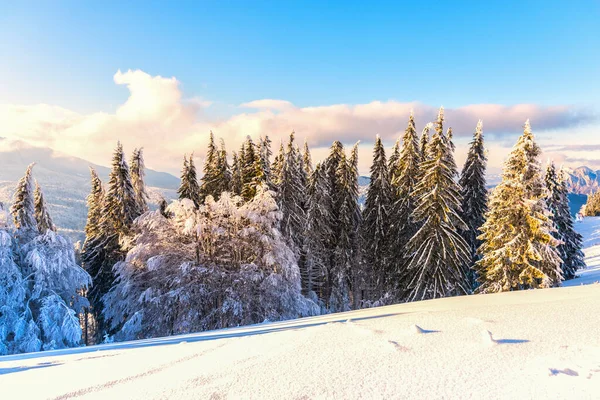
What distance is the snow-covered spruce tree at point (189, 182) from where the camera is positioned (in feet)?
116

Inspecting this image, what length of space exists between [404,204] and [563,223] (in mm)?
20278

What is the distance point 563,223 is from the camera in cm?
3488

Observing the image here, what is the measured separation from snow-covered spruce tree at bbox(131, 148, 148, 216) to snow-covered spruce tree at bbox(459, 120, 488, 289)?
29900 mm

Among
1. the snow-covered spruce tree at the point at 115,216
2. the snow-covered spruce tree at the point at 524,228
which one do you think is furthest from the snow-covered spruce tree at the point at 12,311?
the snow-covered spruce tree at the point at 524,228

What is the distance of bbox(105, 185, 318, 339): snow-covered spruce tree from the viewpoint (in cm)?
1950

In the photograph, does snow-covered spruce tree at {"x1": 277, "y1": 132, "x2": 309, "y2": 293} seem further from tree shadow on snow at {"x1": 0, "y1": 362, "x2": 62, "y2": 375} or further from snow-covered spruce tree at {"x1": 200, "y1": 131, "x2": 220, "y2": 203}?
tree shadow on snow at {"x1": 0, "y1": 362, "x2": 62, "y2": 375}

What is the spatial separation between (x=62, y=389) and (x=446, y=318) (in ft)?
16.4

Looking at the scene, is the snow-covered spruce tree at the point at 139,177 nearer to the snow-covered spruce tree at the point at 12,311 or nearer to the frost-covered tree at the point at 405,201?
the snow-covered spruce tree at the point at 12,311

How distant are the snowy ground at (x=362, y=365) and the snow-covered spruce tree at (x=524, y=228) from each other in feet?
52.1

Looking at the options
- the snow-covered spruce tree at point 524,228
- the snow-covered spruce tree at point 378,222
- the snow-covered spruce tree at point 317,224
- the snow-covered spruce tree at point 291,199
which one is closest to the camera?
the snow-covered spruce tree at point 524,228

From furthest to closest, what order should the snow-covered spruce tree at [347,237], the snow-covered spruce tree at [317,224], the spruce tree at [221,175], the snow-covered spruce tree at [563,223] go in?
the spruce tree at [221,175] < the snow-covered spruce tree at [563,223] < the snow-covered spruce tree at [347,237] < the snow-covered spruce tree at [317,224]

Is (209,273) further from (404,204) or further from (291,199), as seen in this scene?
(404,204)

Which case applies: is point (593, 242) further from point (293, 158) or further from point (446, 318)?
point (446, 318)

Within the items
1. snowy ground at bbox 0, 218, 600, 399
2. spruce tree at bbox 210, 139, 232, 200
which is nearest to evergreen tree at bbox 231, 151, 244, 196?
spruce tree at bbox 210, 139, 232, 200
